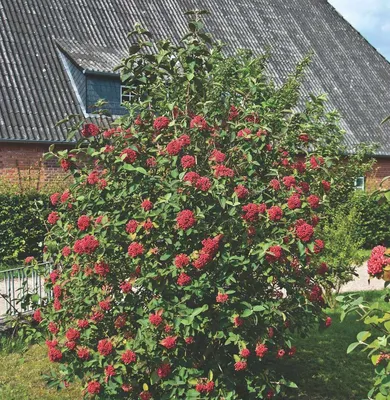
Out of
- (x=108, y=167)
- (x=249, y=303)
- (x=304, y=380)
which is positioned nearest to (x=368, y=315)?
(x=249, y=303)

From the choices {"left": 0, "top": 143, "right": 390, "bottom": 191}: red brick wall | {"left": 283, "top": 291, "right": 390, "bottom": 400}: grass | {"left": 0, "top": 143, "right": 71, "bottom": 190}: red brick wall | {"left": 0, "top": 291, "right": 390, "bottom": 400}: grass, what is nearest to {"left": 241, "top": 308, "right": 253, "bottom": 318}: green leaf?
{"left": 283, "top": 291, "right": 390, "bottom": 400}: grass

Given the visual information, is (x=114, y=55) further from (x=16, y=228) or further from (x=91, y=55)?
(x=16, y=228)

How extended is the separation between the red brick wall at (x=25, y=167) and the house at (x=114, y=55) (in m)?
0.02

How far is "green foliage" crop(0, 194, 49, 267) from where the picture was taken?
1175 cm

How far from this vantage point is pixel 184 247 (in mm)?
3766

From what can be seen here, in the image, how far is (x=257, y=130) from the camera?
14.0 ft

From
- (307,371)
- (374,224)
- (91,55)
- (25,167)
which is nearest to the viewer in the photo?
(307,371)

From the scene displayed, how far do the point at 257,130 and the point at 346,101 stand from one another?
50.7 feet

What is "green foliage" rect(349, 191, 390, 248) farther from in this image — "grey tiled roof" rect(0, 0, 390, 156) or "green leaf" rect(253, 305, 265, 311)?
"green leaf" rect(253, 305, 265, 311)

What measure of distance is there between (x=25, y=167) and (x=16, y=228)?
4.99 ft

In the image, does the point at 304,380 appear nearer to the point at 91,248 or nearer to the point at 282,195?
the point at 282,195

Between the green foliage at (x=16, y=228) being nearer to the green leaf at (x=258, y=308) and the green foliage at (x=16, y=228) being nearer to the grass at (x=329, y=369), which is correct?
the grass at (x=329, y=369)

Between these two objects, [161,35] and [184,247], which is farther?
[161,35]

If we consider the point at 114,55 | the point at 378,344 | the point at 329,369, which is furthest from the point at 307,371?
the point at 114,55
